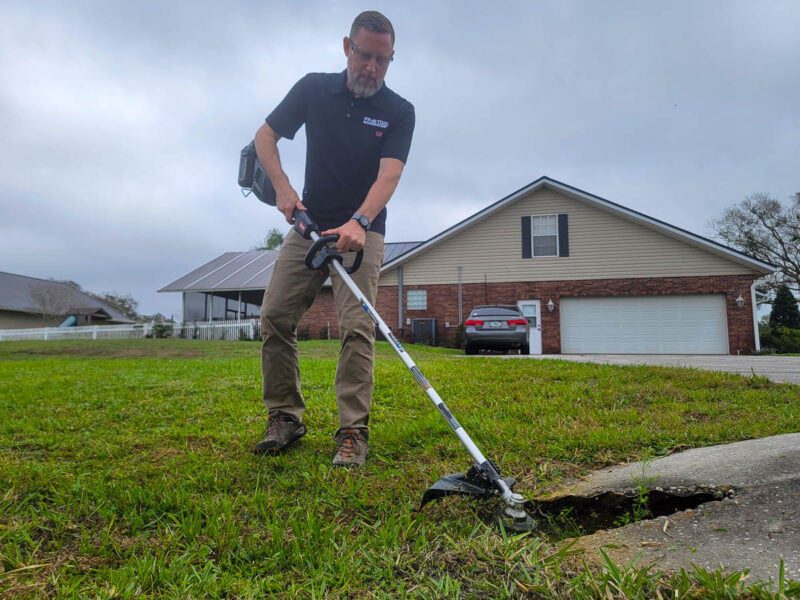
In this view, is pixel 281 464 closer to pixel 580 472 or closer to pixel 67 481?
pixel 67 481

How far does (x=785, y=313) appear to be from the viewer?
19250 millimetres

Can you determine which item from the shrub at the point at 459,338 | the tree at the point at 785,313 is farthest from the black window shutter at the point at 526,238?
the tree at the point at 785,313

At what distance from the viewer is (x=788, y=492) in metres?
1.62

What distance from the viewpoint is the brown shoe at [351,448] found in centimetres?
234

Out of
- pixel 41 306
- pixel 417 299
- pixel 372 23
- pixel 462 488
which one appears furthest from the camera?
pixel 41 306

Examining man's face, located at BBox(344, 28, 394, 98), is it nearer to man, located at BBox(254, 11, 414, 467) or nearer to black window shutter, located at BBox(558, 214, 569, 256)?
man, located at BBox(254, 11, 414, 467)

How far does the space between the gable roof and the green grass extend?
1281cm

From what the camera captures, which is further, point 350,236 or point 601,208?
point 601,208

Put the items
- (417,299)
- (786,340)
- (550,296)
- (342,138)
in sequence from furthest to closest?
(417,299) < (786,340) < (550,296) < (342,138)

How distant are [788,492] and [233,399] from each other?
137 inches

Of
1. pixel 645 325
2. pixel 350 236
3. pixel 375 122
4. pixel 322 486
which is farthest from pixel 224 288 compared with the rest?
pixel 322 486

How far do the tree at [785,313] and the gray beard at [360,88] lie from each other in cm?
2120

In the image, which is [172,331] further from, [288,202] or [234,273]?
[288,202]

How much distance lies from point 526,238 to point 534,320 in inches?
102
